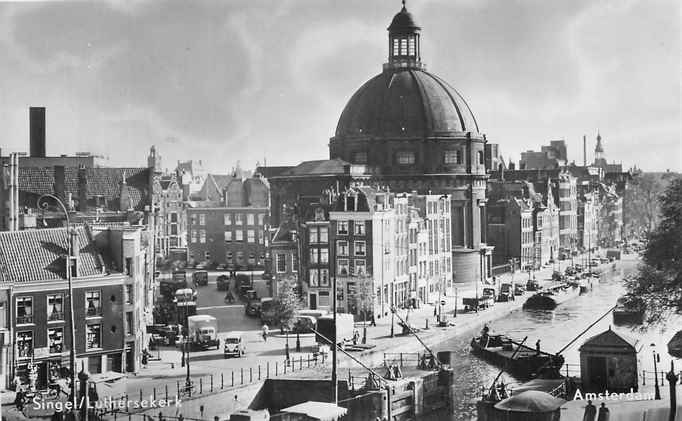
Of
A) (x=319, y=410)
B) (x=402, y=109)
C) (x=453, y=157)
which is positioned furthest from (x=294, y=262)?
(x=453, y=157)

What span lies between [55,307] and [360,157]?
92.1 ft

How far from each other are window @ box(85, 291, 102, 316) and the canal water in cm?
923

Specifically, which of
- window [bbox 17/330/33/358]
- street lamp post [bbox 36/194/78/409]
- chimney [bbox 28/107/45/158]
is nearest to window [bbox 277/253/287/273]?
street lamp post [bbox 36/194/78/409]

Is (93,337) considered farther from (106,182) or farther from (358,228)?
(106,182)

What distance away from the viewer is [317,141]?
96.0ft

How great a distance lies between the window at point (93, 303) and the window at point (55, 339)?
1.14m

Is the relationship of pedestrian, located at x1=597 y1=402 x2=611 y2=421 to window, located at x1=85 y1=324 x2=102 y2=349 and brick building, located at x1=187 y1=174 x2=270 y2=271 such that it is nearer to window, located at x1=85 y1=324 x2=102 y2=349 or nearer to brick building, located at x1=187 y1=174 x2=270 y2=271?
window, located at x1=85 y1=324 x2=102 y2=349

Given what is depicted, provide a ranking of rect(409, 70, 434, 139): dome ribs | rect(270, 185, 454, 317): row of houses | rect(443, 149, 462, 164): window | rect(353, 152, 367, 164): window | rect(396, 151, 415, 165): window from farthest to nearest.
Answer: rect(443, 149, 462, 164): window < rect(353, 152, 367, 164): window < rect(396, 151, 415, 165): window < rect(409, 70, 434, 139): dome ribs < rect(270, 185, 454, 317): row of houses

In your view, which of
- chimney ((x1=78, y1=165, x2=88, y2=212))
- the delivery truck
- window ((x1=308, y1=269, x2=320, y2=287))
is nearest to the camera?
window ((x1=308, y1=269, x2=320, y2=287))

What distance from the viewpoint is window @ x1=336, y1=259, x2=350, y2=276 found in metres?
30.3

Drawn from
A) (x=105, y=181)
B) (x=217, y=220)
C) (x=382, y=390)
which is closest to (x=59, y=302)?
(x=382, y=390)

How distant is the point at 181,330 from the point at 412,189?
21434 millimetres

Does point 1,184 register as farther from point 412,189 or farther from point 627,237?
point 627,237

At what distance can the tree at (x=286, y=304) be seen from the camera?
96.9ft
